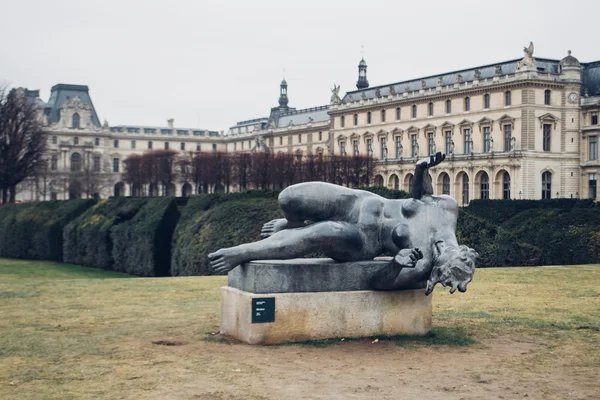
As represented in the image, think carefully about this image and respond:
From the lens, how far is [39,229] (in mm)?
26250

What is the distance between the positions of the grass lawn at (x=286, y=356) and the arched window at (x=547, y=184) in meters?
49.6

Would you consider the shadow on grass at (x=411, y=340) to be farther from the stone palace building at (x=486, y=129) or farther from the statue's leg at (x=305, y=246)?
the stone palace building at (x=486, y=129)

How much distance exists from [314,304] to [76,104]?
93492mm

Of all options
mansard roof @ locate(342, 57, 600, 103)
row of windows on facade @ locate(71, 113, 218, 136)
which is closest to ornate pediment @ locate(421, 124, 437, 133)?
mansard roof @ locate(342, 57, 600, 103)

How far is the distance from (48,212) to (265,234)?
2140 centimetres

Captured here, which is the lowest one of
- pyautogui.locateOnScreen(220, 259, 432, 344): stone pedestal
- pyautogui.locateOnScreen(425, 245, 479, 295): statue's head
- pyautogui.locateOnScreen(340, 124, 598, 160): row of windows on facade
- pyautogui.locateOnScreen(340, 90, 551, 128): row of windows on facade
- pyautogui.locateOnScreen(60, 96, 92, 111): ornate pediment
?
pyautogui.locateOnScreen(220, 259, 432, 344): stone pedestal

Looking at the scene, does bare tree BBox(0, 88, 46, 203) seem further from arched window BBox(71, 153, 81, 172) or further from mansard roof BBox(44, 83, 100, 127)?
mansard roof BBox(44, 83, 100, 127)

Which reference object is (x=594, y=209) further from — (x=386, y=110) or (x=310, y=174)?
(x=386, y=110)

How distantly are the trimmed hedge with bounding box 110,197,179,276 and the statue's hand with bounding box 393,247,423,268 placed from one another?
47.3 ft

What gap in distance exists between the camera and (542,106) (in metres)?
57.4

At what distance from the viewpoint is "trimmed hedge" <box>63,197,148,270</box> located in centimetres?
2270

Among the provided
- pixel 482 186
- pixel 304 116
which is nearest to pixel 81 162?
pixel 304 116

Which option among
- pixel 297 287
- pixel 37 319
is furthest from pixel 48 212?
pixel 297 287

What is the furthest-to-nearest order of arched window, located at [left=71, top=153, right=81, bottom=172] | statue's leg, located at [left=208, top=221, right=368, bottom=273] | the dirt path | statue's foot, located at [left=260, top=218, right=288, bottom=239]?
arched window, located at [left=71, top=153, right=81, bottom=172] → statue's foot, located at [left=260, top=218, right=288, bottom=239] → statue's leg, located at [left=208, top=221, right=368, bottom=273] → the dirt path
